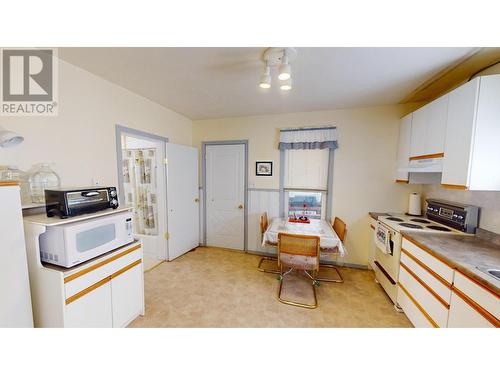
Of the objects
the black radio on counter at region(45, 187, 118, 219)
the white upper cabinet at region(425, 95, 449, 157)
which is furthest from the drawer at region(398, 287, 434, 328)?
the black radio on counter at region(45, 187, 118, 219)

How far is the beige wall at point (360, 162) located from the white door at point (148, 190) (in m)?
1.86

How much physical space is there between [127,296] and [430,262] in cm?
256

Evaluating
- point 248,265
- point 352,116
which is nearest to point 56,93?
point 248,265

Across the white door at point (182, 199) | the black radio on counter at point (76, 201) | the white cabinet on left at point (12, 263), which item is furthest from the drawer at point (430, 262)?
the white door at point (182, 199)

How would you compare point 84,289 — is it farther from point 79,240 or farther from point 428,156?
point 428,156

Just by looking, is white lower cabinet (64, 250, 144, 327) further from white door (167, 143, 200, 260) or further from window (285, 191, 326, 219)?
window (285, 191, 326, 219)

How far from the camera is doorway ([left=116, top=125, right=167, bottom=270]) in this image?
2.84 metres

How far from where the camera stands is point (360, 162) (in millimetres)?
2766

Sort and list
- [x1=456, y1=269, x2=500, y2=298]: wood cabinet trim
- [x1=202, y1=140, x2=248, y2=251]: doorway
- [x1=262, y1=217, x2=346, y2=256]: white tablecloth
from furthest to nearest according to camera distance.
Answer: [x1=202, y1=140, x2=248, y2=251]: doorway < [x1=262, y1=217, x2=346, y2=256]: white tablecloth < [x1=456, y1=269, x2=500, y2=298]: wood cabinet trim

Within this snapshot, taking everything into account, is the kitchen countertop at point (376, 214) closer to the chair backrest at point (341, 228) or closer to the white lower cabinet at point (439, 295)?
the chair backrest at point (341, 228)

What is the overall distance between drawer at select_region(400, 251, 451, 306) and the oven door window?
257 cm

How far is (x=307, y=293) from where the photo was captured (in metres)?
2.23
